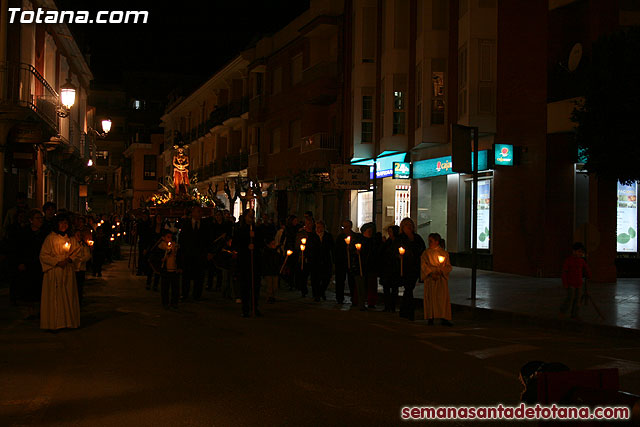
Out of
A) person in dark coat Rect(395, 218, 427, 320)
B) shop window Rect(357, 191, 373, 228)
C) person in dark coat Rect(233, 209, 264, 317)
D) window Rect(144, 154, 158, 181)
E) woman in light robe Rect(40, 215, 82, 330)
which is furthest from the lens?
window Rect(144, 154, 158, 181)

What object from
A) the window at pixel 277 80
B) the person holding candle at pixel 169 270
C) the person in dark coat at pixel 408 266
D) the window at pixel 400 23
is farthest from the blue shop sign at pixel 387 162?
the person holding candle at pixel 169 270

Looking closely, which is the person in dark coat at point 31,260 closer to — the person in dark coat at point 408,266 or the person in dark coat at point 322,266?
the person in dark coat at point 322,266

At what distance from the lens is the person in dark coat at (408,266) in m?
13.4

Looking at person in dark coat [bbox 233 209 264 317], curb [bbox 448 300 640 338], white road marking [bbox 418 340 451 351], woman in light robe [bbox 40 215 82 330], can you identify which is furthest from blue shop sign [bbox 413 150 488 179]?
woman in light robe [bbox 40 215 82 330]

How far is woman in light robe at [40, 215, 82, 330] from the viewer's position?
1116 centimetres

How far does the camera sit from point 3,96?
20.3 metres

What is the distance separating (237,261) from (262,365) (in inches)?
224

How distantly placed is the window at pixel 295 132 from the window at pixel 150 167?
→ 1653 inches

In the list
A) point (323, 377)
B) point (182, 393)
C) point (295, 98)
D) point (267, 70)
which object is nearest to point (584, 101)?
point (323, 377)

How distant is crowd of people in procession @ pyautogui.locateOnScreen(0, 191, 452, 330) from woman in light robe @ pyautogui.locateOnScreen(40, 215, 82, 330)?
15 mm

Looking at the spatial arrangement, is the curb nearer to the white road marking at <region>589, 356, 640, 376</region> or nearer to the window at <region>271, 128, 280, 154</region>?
the white road marking at <region>589, 356, 640, 376</region>

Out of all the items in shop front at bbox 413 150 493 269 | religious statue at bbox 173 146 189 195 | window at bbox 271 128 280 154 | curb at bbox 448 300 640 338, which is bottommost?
curb at bbox 448 300 640 338

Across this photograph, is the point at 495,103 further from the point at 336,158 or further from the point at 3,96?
the point at 3,96

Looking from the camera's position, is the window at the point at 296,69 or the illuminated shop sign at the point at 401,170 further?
the window at the point at 296,69
